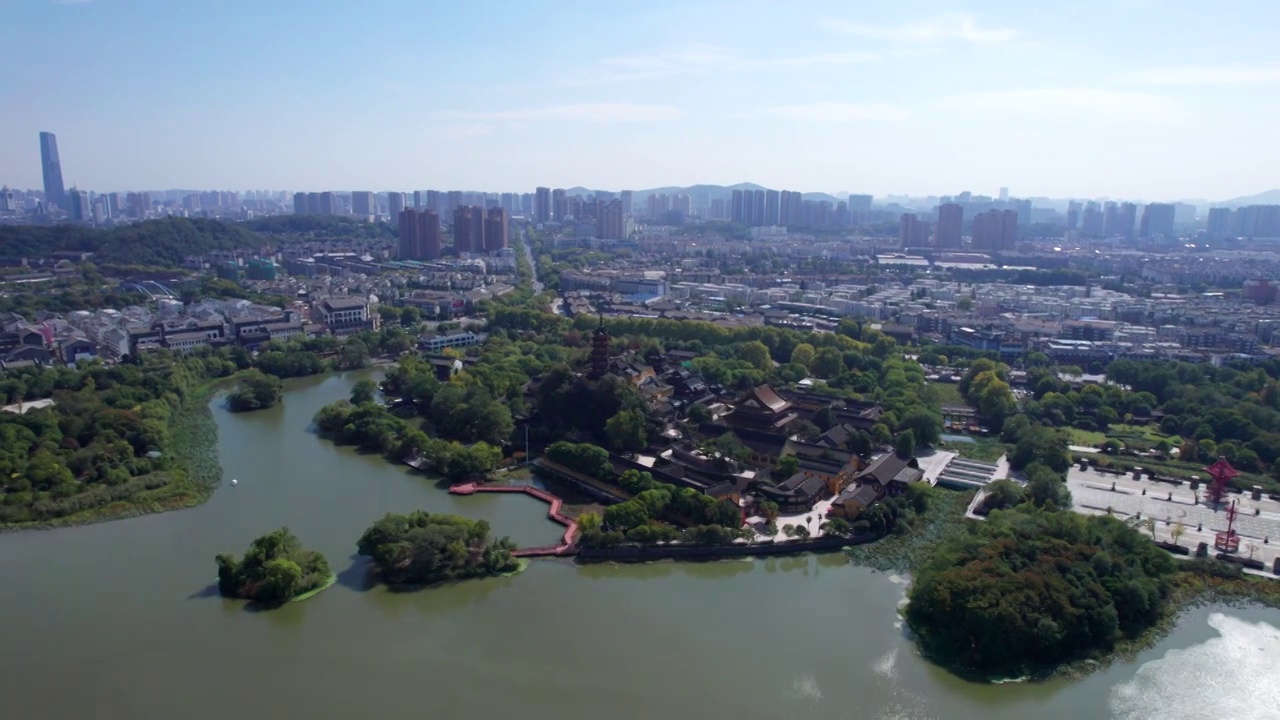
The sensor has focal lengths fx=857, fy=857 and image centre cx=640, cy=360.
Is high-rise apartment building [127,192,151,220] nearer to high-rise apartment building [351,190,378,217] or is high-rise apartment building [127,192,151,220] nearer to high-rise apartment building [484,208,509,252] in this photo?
high-rise apartment building [351,190,378,217]

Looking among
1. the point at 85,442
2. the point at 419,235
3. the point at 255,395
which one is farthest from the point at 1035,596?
the point at 419,235

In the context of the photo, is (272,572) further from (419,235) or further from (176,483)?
(419,235)

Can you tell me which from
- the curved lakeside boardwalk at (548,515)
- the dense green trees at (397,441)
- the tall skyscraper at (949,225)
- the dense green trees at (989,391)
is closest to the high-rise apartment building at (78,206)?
the tall skyscraper at (949,225)

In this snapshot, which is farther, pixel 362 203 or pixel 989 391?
pixel 362 203

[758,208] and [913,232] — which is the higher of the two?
[758,208]

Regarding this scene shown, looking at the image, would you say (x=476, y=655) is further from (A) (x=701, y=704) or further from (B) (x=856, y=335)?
(B) (x=856, y=335)

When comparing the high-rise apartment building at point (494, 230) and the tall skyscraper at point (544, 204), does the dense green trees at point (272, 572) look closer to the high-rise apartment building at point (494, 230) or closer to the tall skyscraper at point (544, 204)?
the high-rise apartment building at point (494, 230)
